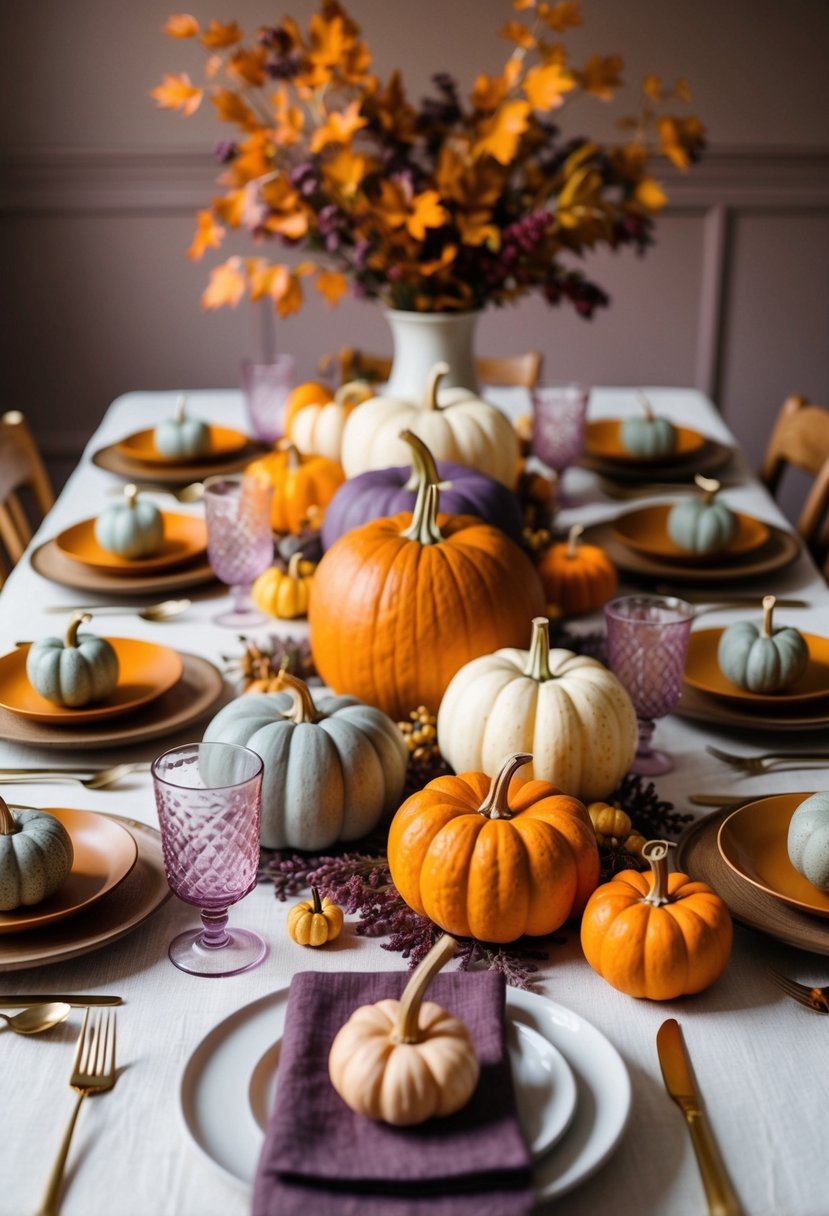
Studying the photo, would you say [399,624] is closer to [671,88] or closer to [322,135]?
[322,135]

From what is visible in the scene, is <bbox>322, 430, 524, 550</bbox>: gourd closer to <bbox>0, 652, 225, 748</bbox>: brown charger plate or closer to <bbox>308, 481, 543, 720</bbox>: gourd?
<bbox>308, 481, 543, 720</bbox>: gourd

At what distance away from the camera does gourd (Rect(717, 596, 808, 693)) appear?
4.97 ft

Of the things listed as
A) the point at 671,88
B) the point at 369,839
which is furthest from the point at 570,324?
the point at 369,839

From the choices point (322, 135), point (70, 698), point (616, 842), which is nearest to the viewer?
point (616, 842)

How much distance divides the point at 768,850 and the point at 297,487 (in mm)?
1082

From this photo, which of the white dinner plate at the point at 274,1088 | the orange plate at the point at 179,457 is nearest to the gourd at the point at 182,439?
the orange plate at the point at 179,457

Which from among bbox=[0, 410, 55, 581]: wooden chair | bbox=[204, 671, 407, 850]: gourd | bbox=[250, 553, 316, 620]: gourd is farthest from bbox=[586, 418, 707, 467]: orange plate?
bbox=[204, 671, 407, 850]: gourd

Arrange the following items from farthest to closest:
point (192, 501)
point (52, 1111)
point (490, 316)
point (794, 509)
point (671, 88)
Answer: point (794, 509) < point (490, 316) < point (671, 88) < point (192, 501) < point (52, 1111)

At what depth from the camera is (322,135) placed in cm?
191

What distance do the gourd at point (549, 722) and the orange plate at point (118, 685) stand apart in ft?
1.30

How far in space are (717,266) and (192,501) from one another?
2.39 meters

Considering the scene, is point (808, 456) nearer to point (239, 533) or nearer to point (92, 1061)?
point (239, 533)

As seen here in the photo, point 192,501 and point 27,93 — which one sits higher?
point 27,93

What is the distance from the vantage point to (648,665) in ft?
4.62
